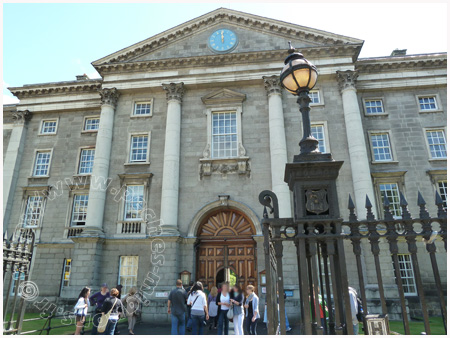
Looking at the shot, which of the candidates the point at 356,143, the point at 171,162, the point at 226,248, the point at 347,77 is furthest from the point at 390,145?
the point at 171,162

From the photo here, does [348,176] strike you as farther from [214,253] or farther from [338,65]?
[214,253]

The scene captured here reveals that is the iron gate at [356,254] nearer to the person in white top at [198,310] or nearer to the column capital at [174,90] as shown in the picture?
the person in white top at [198,310]

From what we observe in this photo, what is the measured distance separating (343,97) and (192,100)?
1042cm

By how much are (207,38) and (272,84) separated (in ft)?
21.3

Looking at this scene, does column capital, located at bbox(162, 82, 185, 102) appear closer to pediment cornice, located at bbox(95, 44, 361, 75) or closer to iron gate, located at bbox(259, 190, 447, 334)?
pediment cornice, located at bbox(95, 44, 361, 75)

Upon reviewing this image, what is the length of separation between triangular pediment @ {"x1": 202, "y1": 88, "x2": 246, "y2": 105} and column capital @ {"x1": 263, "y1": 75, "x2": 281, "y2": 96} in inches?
69.5

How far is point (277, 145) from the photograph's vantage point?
65.8ft

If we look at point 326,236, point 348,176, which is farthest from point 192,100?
point 326,236

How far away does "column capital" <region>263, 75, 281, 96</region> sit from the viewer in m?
21.5

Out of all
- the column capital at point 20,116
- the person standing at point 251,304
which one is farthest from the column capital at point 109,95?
the person standing at point 251,304

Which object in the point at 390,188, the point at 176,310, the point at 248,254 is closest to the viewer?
the point at 176,310

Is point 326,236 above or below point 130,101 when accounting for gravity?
below

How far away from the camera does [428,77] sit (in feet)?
73.8

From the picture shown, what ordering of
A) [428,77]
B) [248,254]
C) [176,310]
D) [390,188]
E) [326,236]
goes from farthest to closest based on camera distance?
[428,77]
[390,188]
[248,254]
[176,310]
[326,236]
